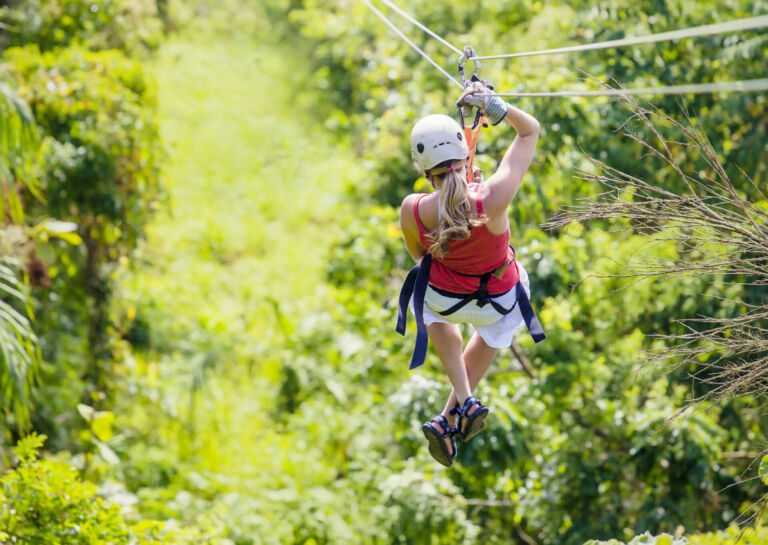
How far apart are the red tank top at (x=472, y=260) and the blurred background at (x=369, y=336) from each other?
71 centimetres

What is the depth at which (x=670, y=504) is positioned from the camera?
5645mm

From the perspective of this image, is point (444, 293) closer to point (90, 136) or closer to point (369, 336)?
point (369, 336)

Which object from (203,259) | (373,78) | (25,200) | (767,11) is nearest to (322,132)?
(203,259)

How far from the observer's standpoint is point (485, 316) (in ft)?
10.2

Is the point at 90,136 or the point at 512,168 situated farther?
the point at 90,136

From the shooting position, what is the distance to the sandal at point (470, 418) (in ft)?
10.0

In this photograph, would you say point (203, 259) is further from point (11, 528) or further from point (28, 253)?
point (11, 528)

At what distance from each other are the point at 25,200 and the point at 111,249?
993 millimetres

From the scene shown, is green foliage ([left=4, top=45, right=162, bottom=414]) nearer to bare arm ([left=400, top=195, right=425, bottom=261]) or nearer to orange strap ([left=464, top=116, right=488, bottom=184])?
bare arm ([left=400, top=195, right=425, bottom=261])

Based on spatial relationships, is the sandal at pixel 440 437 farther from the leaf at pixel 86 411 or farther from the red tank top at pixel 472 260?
the leaf at pixel 86 411

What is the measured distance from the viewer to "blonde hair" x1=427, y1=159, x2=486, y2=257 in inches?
108

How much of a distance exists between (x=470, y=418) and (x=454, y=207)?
2.71ft

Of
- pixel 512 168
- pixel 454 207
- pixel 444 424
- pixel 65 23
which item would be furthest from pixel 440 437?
pixel 65 23

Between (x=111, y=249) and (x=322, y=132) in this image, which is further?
(x=322, y=132)
